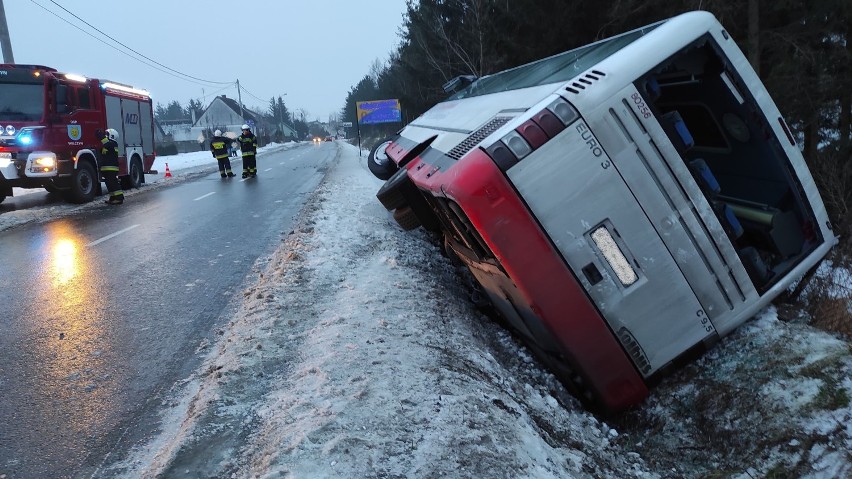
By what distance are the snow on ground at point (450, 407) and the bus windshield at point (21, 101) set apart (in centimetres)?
983

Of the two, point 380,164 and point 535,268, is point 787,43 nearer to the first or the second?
point 380,164

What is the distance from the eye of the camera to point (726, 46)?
349cm

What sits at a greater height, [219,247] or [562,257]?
[562,257]

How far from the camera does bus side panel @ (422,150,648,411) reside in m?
3.09

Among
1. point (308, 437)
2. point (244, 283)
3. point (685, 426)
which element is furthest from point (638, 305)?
point (244, 283)

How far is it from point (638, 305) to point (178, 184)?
667 inches

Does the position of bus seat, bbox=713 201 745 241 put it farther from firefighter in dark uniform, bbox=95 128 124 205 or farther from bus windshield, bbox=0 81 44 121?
bus windshield, bbox=0 81 44 121

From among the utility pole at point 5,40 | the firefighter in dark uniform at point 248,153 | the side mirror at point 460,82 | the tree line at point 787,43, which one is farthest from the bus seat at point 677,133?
the utility pole at point 5,40

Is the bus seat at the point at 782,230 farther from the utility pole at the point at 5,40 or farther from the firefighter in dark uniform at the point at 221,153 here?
the utility pole at the point at 5,40

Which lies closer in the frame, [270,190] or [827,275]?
[827,275]

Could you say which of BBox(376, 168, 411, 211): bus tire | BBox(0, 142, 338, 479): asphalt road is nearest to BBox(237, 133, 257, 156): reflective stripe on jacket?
BBox(0, 142, 338, 479): asphalt road

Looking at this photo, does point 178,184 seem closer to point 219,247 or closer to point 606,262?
point 219,247

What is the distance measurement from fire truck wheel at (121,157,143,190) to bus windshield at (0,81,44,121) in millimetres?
4049

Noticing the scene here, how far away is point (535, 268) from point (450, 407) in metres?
0.89
